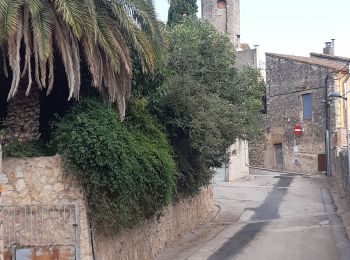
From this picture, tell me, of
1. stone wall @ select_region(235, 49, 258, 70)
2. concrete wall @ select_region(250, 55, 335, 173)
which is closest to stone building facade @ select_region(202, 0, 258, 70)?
stone wall @ select_region(235, 49, 258, 70)

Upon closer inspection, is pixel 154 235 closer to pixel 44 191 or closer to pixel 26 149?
pixel 44 191

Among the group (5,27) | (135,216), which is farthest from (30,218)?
(5,27)

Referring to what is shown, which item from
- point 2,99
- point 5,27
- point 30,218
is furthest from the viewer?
point 2,99

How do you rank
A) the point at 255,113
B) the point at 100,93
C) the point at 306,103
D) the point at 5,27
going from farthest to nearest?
1. the point at 306,103
2. the point at 255,113
3. the point at 100,93
4. the point at 5,27

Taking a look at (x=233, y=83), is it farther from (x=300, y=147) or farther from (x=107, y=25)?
(x=300, y=147)

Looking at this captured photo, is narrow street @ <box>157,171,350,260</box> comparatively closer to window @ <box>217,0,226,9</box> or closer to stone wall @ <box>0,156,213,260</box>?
stone wall @ <box>0,156,213,260</box>

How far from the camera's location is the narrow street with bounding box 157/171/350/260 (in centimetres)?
1487

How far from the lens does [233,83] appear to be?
69.4ft

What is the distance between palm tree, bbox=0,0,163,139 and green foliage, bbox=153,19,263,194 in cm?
377

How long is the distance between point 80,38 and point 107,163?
2.50 meters

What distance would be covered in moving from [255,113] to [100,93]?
1323cm

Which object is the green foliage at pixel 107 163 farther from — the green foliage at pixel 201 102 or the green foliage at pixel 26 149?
the green foliage at pixel 201 102

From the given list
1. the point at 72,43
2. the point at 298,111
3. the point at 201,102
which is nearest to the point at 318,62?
the point at 298,111

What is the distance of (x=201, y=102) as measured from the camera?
1664cm
